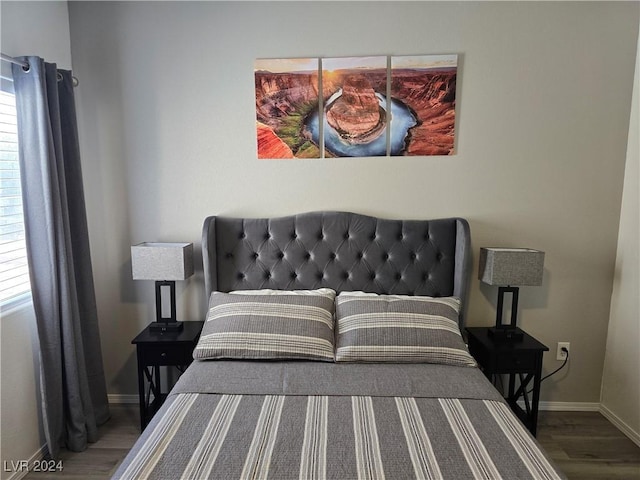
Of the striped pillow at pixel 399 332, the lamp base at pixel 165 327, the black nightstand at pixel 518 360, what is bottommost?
the black nightstand at pixel 518 360

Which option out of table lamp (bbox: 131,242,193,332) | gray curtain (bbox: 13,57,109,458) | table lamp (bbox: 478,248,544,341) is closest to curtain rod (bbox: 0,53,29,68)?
gray curtain (bbox: 13,57,109,458)

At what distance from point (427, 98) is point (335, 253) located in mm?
1080

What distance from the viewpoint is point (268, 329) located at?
2033mm

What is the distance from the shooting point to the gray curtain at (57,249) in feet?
6.47

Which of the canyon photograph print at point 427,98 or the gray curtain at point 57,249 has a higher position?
the canyon photograph print at point 427,98

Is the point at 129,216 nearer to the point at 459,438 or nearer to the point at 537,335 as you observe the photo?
the point at 459,438

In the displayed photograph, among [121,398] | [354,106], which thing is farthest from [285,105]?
[121,398]

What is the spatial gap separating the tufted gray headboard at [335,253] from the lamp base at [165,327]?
0.29 meters

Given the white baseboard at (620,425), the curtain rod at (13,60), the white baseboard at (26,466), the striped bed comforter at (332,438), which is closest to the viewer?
the striped bed comforter at (332,438)

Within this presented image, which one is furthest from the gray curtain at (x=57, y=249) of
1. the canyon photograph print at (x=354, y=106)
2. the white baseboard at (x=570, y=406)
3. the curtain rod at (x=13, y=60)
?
the white baseboard at (x=570, y=406)

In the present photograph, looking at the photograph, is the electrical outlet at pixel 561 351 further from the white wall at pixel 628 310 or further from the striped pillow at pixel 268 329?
the striped pillow at pixel 268 329

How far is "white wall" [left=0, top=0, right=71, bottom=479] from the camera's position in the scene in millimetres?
1931

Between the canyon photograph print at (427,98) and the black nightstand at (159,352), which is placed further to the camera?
the canyon photograph print at (427,98)

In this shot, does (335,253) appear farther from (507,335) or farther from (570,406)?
(570,406)
